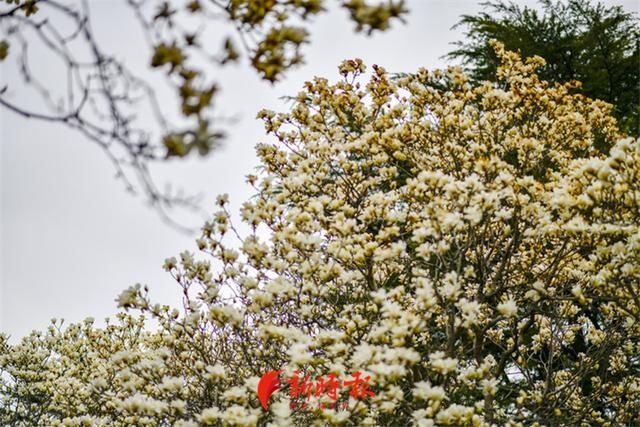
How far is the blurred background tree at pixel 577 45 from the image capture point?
24.0 ft

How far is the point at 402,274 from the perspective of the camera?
492cm

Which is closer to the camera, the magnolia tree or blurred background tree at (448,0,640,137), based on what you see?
the magnolia tree

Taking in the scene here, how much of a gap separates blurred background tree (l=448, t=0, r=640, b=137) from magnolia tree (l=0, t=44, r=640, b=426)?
7.88 ft

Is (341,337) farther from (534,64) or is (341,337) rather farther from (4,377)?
(4,377)

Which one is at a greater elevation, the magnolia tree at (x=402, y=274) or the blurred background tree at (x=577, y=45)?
the blurred background tree at (x=577, y=45)

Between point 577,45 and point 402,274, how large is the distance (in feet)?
15.1

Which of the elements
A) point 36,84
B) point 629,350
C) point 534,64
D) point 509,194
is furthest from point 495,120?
point 36,84

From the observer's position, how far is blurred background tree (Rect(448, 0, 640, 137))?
24.0 feet

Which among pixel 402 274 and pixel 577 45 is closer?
pixel 402 274

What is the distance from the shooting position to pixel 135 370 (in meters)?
3.42

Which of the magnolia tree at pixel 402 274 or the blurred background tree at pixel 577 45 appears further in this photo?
the blurred background tree at pixel 577 45

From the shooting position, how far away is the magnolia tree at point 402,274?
2996mm

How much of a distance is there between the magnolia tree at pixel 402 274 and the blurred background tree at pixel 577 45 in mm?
2401

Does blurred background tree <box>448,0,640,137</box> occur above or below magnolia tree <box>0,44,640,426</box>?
above
